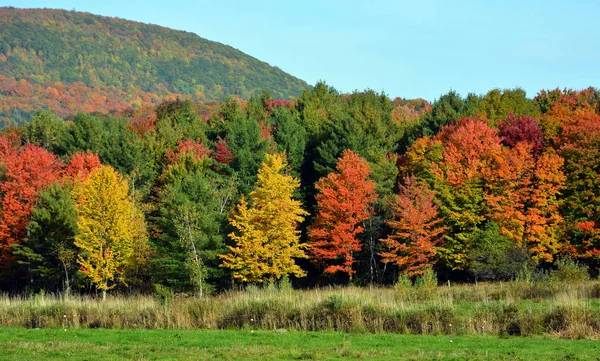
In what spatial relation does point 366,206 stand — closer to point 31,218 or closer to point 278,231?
point 278,231

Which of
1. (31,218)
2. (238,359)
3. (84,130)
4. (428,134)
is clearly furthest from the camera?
(84,130)

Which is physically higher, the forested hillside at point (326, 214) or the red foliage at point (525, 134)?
the red foliage at point (525, 134)

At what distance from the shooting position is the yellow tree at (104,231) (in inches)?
2185

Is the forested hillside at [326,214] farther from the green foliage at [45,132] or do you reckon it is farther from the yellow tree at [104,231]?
the green foliage at [45,132]

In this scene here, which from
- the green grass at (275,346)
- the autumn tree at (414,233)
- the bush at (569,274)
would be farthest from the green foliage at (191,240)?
the green grass at (275,346)

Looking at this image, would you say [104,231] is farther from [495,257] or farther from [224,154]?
[495,257]

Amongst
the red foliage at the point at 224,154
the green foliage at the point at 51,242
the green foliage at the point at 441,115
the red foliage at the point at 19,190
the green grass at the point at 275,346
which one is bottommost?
the green grass at the point at 275,346

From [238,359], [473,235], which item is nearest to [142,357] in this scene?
[238,359]

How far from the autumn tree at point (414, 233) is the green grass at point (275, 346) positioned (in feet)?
89.0

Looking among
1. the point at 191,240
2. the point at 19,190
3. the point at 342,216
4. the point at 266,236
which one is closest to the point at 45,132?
the point at 19,190

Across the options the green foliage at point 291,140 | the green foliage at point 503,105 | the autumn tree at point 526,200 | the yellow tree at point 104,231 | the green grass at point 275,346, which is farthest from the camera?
the green foliage at point 503,105

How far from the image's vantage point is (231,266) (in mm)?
52906

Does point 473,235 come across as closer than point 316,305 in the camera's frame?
No

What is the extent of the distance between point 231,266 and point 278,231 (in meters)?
4.70
